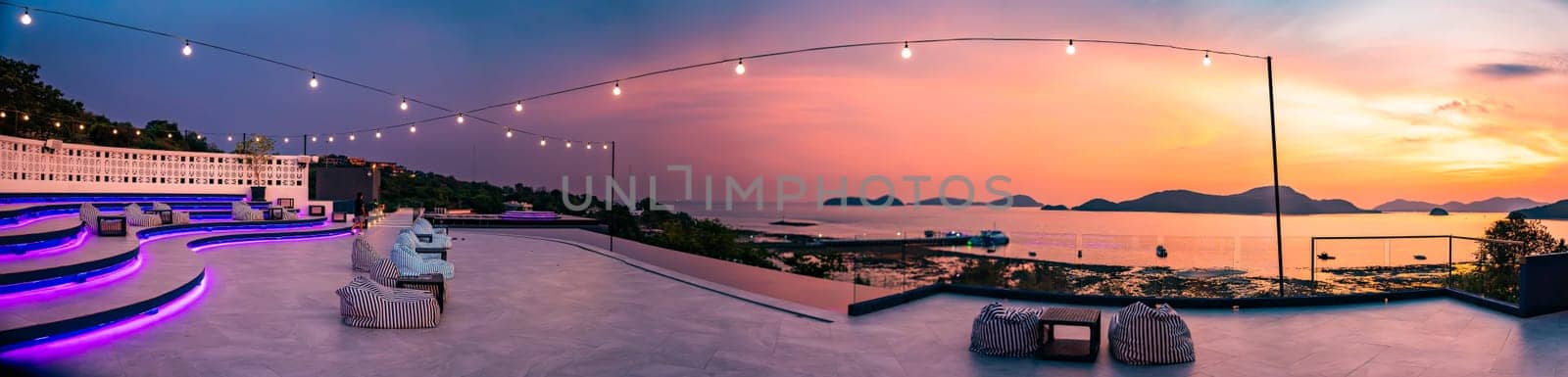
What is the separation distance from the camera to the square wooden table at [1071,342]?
19.3 ft

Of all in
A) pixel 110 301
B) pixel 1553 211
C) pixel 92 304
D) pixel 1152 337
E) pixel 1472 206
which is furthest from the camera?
pixel 1472 206

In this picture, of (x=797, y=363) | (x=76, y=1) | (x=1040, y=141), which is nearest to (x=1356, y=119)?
(x=1040, y=141)

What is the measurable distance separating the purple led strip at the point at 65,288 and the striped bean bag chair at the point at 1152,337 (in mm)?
9354

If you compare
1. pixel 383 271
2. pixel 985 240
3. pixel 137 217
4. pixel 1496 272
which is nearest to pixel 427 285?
pixel 383 271

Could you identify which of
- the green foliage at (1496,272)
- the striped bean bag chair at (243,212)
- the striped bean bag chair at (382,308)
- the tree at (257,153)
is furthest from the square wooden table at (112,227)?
the green foliage at (1496,272)

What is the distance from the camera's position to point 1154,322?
18.9 ft

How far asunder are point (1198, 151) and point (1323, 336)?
63.8 feet

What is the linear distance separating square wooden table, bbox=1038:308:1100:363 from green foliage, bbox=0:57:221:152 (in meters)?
28.4

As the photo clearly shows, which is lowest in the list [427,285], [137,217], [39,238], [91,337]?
[91,337]

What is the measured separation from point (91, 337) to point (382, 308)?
208cm

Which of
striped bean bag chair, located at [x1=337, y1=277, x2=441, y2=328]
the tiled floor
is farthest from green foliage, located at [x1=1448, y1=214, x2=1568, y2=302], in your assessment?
striped bean bag chair, located at [x1=337, y1=277, x2=441, y2=328]

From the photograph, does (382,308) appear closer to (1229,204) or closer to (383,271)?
(383,271)

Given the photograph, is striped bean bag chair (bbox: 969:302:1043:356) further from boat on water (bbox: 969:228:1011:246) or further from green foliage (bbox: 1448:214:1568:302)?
boat on water (bbox: 969:228:1011:246)

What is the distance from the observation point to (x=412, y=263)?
1068 cm
